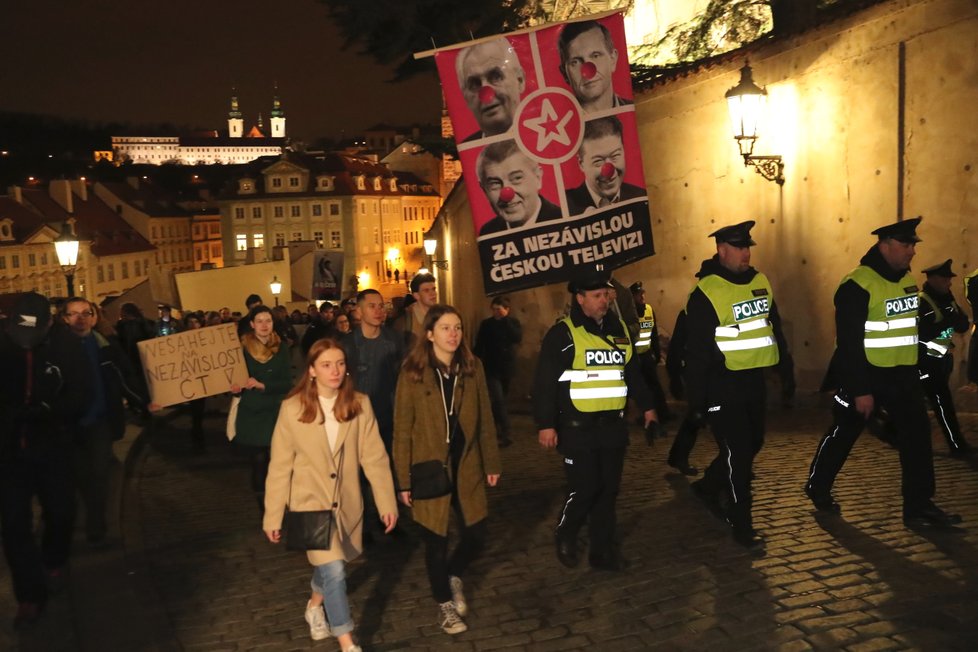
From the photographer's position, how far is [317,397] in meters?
5.36

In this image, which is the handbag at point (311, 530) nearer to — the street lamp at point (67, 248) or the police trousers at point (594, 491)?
the police trousers at point (594, 491)

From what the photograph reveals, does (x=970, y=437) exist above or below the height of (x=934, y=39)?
below

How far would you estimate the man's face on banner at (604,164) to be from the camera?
855cm

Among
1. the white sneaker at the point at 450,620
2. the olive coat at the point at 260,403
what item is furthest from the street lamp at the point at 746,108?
the white sneaker at the point at 450,620

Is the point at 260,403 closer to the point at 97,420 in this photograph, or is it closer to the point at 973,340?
the point at 97,420

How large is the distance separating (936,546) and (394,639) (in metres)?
3.39

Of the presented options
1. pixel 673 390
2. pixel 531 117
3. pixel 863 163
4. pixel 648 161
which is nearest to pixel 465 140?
pixel 531 117

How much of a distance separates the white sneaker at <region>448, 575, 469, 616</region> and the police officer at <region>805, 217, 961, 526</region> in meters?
2.86

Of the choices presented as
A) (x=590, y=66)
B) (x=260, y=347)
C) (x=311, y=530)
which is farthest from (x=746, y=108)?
(x=311, y=530)

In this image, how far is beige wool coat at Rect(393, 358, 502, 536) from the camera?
5.71 metres

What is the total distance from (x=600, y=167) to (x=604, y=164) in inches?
1.7

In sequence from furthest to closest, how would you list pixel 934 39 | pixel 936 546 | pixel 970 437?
pixel 934 39 < pixel 970 437 < pixel 936 546

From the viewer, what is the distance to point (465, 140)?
8.23m

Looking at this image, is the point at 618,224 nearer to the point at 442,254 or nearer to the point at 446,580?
the point at 446,580
